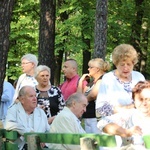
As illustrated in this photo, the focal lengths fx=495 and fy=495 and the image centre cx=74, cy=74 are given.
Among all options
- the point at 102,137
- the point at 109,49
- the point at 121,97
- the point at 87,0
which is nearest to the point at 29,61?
the point at 121,97

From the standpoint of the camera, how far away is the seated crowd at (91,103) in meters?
4.73

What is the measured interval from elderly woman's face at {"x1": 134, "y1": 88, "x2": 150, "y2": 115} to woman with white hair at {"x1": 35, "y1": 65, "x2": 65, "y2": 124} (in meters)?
3.05

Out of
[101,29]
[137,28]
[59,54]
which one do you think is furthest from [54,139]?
[59,54]

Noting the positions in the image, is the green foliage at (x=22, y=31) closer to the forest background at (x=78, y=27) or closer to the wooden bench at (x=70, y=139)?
the forest background at (x=78, y=27)

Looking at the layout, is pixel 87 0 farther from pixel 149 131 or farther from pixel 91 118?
pixel 149 131

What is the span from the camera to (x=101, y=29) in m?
14.1

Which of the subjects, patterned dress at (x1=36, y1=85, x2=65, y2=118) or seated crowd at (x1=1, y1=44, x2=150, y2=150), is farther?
patterned dress at (x1=36, y1=85, x2=65, y2=118)

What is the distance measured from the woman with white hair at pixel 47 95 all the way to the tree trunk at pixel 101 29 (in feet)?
20.7

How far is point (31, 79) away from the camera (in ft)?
27.9

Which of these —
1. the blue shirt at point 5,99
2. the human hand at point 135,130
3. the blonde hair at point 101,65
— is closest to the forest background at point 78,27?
the blue shirt at point 5,99

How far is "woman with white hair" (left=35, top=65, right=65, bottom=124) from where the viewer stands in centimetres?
766

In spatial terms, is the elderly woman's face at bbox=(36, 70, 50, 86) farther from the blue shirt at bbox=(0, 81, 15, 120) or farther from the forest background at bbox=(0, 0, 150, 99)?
the forest background at bbox=(0, 0, 150, 99)

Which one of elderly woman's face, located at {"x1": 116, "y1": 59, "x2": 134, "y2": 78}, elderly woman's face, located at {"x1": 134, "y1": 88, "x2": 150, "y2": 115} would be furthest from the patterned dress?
elderly woman's face, located at {"x1": 134, "y1": 88, "x2": 150, "y2": 115}

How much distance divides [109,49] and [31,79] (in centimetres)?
1622
